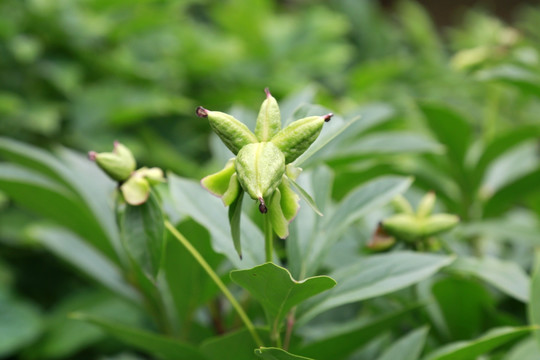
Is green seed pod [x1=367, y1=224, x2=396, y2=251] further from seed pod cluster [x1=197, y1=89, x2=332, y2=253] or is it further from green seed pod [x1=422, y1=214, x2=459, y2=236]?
seed pod cluster [x1=197, y1=89, x2=332, y2=253]

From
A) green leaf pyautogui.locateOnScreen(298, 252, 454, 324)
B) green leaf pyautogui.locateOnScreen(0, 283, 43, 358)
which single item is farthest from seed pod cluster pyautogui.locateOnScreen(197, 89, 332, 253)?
green leaf pyautogui.locateOnScreen(0, 283, 43, 358)

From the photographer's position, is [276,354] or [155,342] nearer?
[276,354]

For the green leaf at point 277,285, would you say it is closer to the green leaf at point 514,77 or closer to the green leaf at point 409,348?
the green leaf at point 409,348

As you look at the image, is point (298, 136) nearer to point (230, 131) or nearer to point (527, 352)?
point (230, 131)

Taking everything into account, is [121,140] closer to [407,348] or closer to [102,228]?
[102,228]

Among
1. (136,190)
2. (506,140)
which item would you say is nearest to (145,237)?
(136,190)

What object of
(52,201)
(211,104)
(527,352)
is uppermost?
(211,104)

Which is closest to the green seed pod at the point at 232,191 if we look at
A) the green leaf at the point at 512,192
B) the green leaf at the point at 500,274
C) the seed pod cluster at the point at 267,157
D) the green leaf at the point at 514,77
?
the seed pod cluster at the point at 267,157
